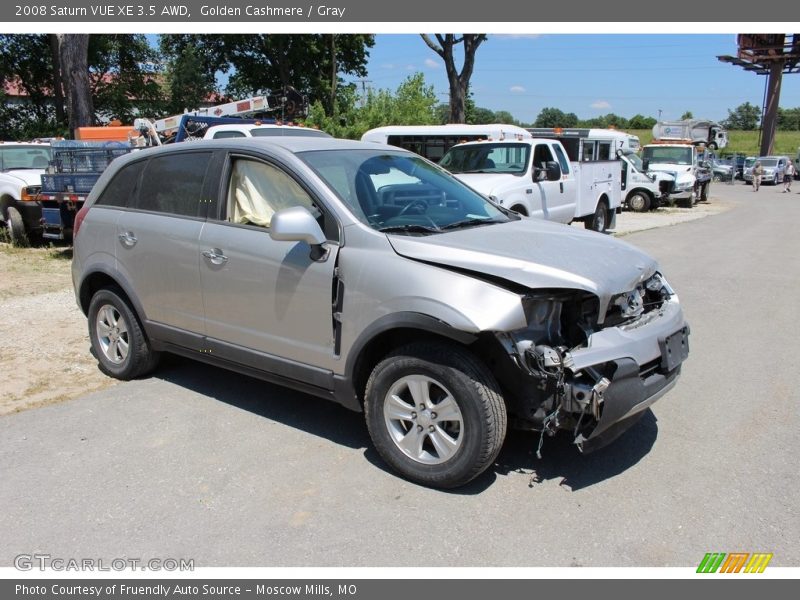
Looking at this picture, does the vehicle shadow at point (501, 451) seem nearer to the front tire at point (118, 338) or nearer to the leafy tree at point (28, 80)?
the front tire at point (118, 338)

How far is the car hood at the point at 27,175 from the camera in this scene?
12.6 meters

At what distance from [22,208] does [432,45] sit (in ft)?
52.5

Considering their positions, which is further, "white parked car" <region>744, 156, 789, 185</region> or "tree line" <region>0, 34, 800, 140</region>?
"white parked car" <region>744, 156, 789, 185</region>

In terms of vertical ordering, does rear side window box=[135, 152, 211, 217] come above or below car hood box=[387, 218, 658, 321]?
above

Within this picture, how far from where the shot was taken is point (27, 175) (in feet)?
43.1

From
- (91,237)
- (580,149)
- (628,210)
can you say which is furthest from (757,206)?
(91,237)

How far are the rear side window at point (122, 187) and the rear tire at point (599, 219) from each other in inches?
442

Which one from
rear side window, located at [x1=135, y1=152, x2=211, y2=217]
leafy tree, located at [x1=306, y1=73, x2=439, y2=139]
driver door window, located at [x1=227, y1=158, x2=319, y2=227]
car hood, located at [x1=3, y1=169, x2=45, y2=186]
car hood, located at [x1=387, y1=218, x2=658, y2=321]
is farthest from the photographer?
leafy tree, located at [x1=306, y1=73, x2=439, y2=139]

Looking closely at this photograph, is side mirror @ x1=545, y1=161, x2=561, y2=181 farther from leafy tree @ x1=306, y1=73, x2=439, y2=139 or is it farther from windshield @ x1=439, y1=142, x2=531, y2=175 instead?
leafy tree @ x1=306, y1=73, x2=439, y2=139

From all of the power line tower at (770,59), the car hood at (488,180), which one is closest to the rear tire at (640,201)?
the car hood at (488,180)

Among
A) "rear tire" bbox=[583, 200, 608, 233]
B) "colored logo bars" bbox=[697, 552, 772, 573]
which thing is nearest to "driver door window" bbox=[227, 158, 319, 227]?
"colored logo bars" bbox=[697, 552, 772, 573]

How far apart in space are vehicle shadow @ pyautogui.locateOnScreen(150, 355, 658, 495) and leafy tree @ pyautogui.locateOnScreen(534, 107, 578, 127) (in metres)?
84.7

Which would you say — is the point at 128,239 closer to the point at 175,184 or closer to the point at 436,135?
the point at 175,184

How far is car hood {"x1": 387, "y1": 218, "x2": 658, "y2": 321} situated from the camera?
341cm
